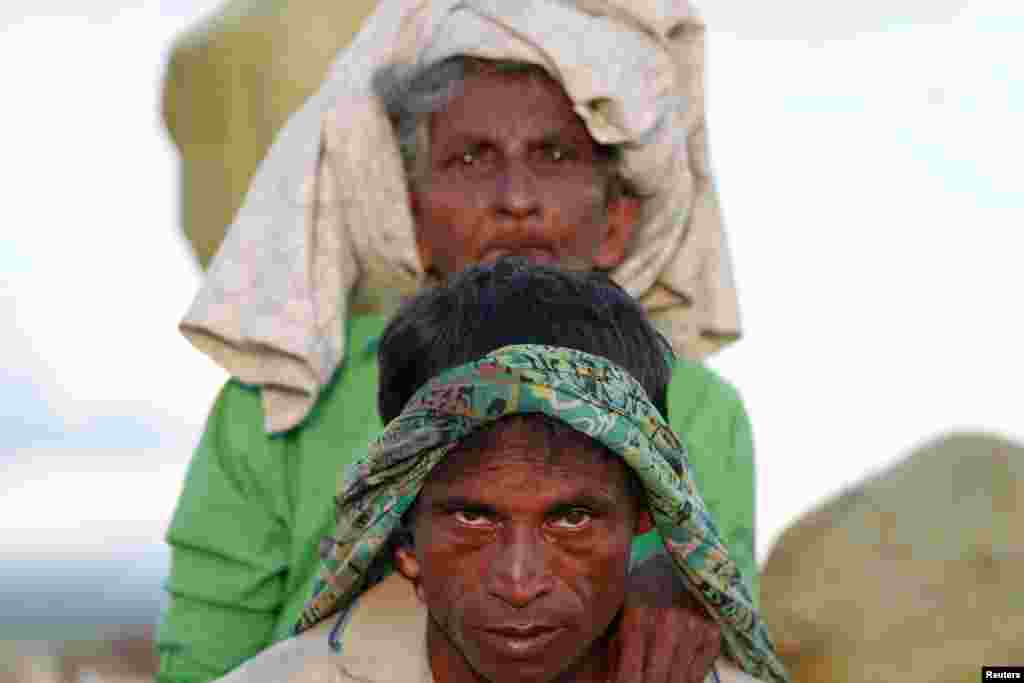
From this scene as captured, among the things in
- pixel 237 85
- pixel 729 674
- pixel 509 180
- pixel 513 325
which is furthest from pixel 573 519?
pixel 237 85

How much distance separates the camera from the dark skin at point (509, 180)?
14.5ft

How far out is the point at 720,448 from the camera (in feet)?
15.3

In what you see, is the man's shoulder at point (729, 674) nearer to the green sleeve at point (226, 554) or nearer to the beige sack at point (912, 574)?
the green sleeve at point (226, 554)

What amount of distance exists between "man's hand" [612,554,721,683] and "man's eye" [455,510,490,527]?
1.46ft

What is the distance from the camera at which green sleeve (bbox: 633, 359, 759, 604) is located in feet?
14.9

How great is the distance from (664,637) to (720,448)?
4.41 ft

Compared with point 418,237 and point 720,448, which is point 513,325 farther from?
point 720,448

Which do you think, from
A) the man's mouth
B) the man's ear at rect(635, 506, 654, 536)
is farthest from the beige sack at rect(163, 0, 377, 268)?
the man's mouth

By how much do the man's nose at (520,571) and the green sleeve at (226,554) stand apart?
62.2 inches

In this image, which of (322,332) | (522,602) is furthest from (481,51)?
(522,602)

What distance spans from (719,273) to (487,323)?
192cm

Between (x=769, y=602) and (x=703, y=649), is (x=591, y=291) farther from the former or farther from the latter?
(x=769, y=602)

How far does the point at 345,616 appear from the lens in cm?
346

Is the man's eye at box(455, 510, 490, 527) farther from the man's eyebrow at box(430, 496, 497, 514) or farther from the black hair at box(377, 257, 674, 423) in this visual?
the black hair at box(377, 257, 674, 423)
